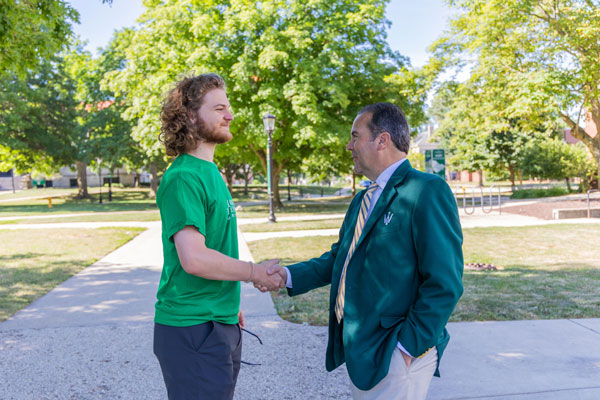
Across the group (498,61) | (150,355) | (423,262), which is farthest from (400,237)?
(498,61)

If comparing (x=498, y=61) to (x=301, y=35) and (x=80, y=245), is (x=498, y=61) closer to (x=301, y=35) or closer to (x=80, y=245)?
(x=301, y=35)

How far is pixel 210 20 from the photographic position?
63.0 ft

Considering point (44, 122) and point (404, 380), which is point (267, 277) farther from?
point (44, 122)

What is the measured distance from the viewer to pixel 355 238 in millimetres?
2098

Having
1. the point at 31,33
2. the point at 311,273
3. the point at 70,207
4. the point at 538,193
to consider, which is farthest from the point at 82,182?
the point at 311,273

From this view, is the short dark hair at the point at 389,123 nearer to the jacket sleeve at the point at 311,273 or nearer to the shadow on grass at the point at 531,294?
the jacket sleeve at the point at 311,273

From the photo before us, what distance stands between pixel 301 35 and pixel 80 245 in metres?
11.9

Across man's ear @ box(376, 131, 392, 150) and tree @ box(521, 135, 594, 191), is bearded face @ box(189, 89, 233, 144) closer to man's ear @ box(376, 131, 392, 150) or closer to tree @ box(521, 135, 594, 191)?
man's ear @ box(376, 131, 392, 150)

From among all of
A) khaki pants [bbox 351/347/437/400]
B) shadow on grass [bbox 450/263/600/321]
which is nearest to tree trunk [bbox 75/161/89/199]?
shadow on grass [bbox 450/263/600/321]

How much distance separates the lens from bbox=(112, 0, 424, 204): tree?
18.9 metres

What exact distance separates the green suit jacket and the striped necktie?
0.07 meters

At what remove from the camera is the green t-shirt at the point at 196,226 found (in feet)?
6.28

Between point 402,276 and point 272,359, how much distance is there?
2.60m

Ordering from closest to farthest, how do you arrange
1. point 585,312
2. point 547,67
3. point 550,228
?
point 585,312, point 550,228, point 547,67
